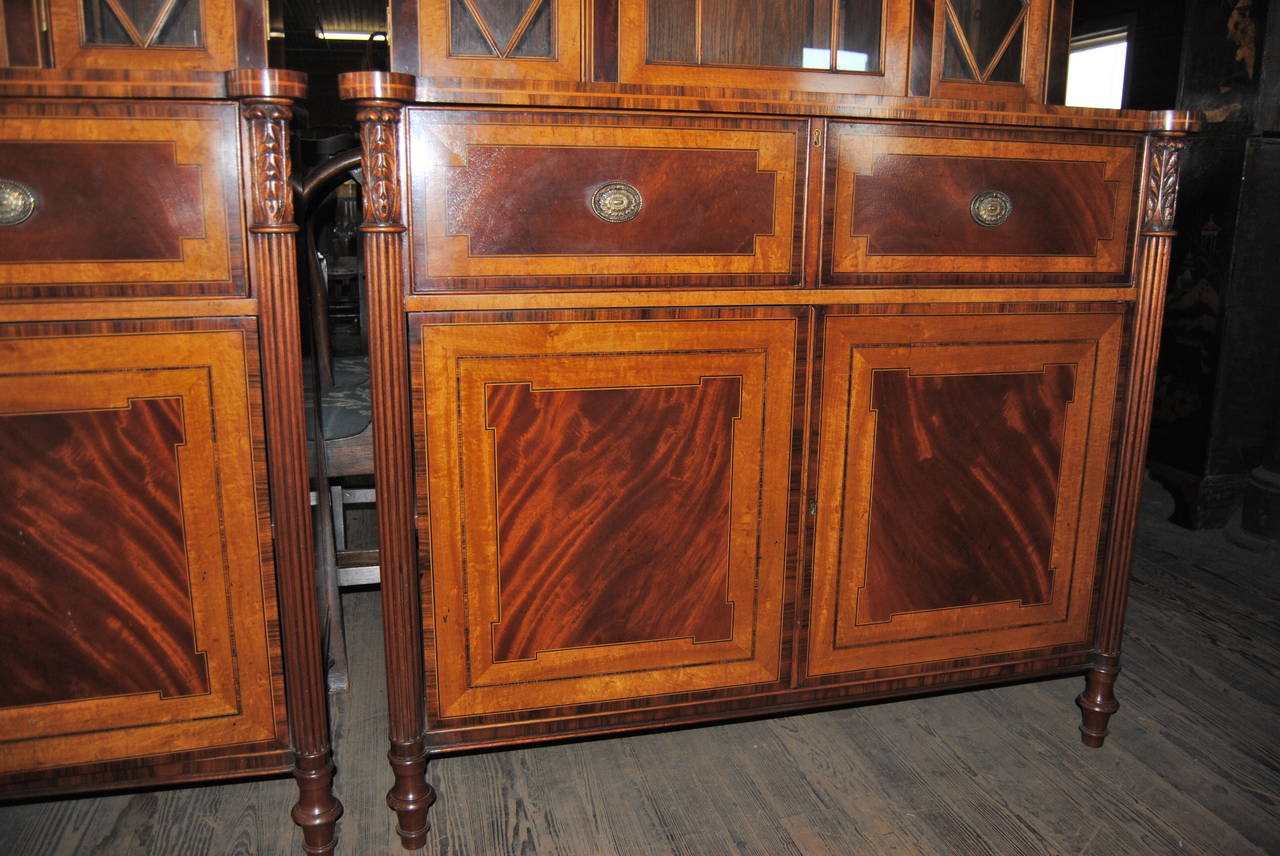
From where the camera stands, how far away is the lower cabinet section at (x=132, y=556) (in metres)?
1.30

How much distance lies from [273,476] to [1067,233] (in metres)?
1.36

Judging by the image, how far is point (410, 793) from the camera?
1.52 m

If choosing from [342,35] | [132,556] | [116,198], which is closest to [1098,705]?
[132,556]

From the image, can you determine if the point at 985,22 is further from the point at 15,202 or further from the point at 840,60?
the point at 15,202

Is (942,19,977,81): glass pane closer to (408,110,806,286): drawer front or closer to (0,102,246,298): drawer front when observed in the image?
(408,110,806,286): drawer front

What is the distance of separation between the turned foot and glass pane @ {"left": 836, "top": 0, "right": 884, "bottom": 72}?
1.20 metres

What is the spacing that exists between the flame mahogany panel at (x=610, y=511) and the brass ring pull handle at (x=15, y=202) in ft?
2.12

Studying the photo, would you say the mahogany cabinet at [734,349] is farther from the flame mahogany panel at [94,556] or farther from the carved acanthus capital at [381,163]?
the flame mahogany panel at [94,556]

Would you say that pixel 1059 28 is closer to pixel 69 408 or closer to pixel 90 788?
pixel 69 408

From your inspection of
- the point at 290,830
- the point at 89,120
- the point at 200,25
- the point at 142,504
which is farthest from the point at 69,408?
the point at 290,830

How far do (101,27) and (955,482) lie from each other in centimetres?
147

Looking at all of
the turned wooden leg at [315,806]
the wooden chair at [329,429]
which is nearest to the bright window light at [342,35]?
the wooden chair at [329,429]

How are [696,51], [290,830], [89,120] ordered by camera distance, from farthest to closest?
[290,830] < [696,51] < [89,120]

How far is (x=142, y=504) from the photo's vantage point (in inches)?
53.6
